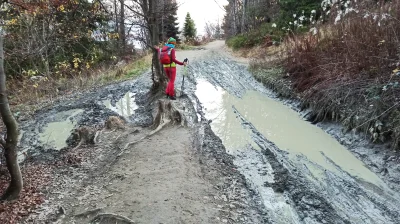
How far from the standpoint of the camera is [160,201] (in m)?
4.11

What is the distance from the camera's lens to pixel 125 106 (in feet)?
32.6

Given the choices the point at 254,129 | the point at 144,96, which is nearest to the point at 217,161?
the point at 254,129

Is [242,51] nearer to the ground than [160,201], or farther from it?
farther from it

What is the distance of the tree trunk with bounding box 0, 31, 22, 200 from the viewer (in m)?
3.72

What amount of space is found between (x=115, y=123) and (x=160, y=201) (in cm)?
352

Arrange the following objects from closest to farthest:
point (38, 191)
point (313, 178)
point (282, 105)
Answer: point (38, 191)
point (313, 178)
point (282, 105)

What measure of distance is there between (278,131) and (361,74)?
2.07 meters

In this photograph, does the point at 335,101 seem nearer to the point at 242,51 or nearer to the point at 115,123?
the point at 115,123

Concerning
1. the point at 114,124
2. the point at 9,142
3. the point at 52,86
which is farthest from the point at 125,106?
the point at 9,142

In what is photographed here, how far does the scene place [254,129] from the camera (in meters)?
7.26

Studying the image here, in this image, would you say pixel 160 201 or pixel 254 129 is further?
pixel 254 129

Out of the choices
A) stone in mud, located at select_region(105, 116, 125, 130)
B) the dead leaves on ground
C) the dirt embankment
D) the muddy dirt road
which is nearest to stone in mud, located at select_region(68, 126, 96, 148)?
the dirt embankment

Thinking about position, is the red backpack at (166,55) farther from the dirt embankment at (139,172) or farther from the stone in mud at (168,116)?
the stone in mud at (168,116)

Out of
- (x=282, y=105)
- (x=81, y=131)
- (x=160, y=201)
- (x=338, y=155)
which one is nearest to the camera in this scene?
(x=160, y=201)
